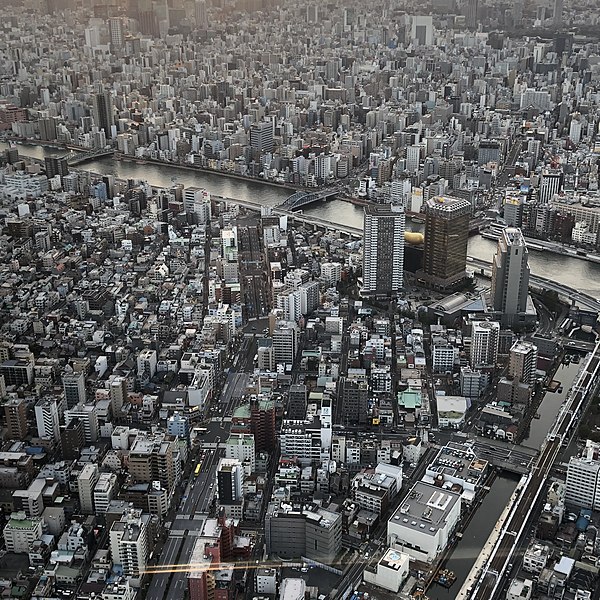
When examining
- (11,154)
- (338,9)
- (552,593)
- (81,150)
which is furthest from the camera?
(338,9)

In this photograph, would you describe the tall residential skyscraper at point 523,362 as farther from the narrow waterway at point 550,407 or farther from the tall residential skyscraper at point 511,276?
the tall residential skyscraper at point 511,276

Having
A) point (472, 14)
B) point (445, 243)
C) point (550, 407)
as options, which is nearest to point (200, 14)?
point (472, 14)

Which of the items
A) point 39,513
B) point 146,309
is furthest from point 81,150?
point 39,513

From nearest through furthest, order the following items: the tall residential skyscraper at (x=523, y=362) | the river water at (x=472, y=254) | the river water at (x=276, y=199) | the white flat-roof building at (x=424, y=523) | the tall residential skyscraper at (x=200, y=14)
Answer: the white flat-roof building at (x=424, y=523) < the river water at (x=472, y=254) < the tall residential skyscraper at (x=523, y=362) < the river water at (x=276, y=199) < the tall residential skyscraper at (x=200, y=14)

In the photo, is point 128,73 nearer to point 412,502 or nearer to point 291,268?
point 291,268

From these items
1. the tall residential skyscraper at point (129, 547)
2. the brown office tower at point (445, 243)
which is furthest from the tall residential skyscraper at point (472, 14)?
the tall residential skyscraper at point (129, 547)

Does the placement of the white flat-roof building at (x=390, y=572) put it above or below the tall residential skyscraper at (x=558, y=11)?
below
